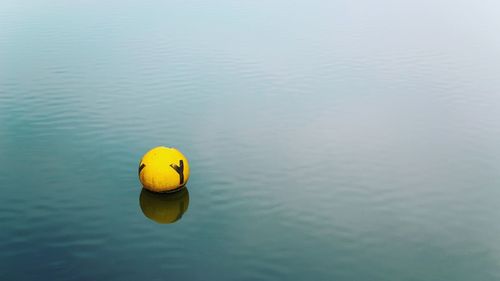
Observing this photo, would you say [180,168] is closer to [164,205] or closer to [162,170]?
[162,170]

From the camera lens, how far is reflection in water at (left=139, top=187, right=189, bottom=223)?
1738 centimetres

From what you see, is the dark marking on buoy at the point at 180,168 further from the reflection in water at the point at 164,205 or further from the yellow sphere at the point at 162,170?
the reflection in water at the point at 164,205

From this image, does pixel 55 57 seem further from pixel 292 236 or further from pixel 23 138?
pixel 292 236

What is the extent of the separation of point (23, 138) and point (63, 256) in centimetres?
744

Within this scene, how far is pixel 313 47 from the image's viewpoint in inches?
1294

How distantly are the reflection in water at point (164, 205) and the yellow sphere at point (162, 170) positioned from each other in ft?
0.86

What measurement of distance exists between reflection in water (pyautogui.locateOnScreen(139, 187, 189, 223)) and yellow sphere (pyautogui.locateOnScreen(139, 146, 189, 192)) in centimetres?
26

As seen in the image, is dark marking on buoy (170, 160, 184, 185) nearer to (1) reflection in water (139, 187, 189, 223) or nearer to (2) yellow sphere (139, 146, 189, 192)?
(2) yellow sphere (139, 146, 189, 192)

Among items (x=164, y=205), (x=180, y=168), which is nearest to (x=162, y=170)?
(x=180, y=168)

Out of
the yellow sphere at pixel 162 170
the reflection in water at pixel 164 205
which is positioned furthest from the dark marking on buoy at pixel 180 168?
the reflection in water at pixel 164 205

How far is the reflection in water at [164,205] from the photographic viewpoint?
17375 millimetres

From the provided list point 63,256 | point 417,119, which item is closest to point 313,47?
point 417,119

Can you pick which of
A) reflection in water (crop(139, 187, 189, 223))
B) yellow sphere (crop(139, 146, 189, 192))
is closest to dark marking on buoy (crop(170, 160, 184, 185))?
yellow sphere (crop(139, 146, 189, 192))

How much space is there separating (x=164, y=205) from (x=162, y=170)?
2.96 feet
